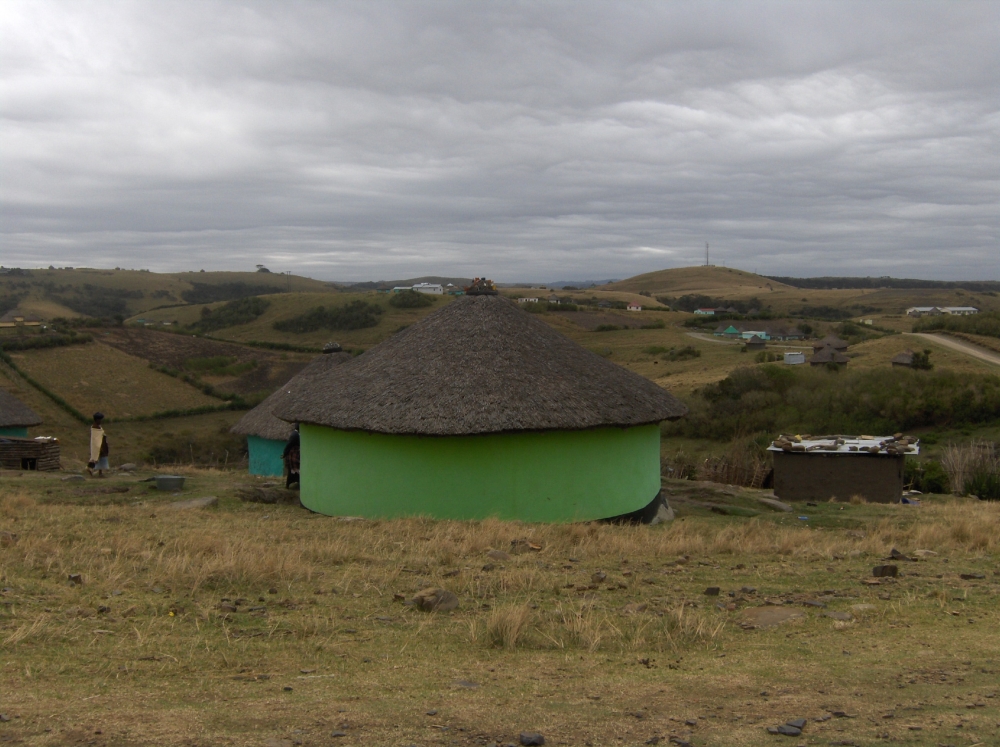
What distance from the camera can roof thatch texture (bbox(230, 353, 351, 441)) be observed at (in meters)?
24.5

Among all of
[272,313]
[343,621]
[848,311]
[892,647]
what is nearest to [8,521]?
[343,621]

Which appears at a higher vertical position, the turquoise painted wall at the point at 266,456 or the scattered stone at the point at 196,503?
the scattered stone at the point at 196,503

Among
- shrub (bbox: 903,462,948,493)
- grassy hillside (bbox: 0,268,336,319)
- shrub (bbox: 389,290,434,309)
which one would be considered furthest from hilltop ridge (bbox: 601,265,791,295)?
shrub (bbox: 903,462,948,493)

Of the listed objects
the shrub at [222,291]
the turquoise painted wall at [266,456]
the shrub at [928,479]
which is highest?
the shrub at [222,291]

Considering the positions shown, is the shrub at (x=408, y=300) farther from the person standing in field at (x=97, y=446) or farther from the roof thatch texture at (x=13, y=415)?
the person standing in field at (x=97, y=446)

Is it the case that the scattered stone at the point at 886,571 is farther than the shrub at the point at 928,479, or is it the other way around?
the shrub at the point at 928,479

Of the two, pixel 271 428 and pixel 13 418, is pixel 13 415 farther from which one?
pixel 271 428

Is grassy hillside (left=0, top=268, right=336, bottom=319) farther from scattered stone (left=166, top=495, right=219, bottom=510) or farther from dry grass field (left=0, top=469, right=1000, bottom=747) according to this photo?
dry grass field (left=0, top=469, right=1000, bottom=747)

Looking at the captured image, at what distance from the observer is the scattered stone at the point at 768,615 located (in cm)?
611

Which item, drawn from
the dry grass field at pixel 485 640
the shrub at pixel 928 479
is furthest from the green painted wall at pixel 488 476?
the shrub at pixel 928 479

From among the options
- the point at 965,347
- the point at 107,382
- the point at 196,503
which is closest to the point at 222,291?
the point at 107,382

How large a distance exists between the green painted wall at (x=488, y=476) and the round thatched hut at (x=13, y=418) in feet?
62.1

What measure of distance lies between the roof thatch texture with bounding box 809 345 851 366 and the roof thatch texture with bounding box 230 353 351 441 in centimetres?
3350

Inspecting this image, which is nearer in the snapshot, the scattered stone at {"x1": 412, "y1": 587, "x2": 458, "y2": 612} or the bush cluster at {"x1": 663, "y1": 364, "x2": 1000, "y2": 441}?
the scattered stone at {"x1": 412, "y1": 587, "x2": 458, "y2": 612}
